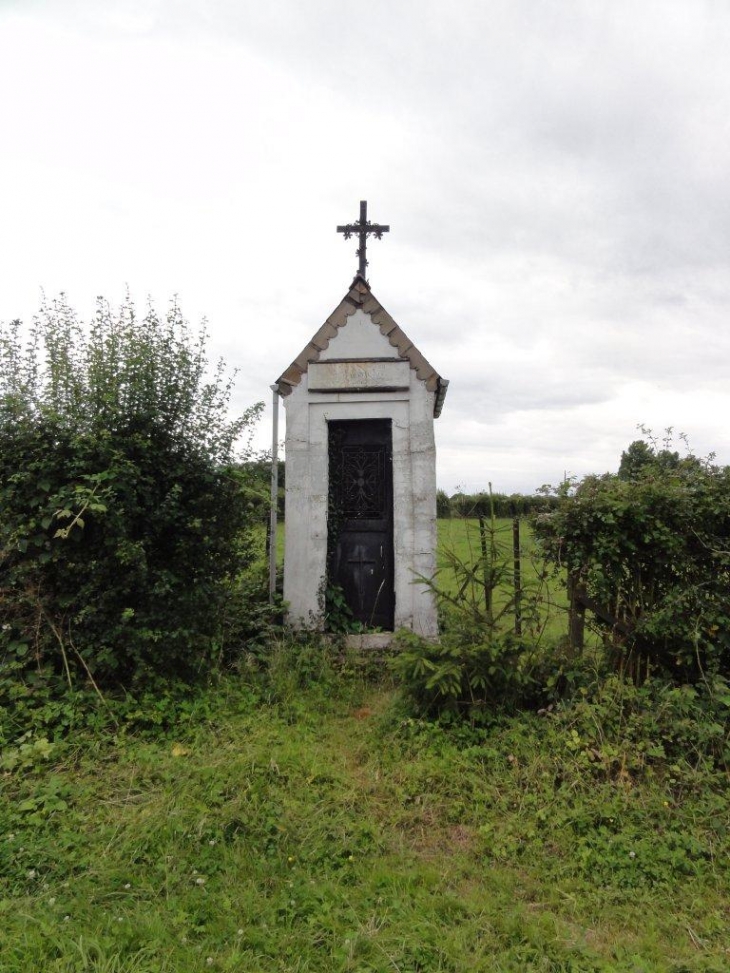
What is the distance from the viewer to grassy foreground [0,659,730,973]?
2.99 meters

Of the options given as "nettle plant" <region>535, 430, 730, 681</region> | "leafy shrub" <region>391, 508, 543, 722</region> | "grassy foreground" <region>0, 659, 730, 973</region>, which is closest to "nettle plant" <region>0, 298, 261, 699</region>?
"grassy foreground" <region>0, 659, 730, 973</region>

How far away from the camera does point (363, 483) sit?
753 centimetres

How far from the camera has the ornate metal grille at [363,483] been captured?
7.52 m

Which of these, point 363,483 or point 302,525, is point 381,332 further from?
point 302,525

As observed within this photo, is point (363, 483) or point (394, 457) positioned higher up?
point (394, 457)

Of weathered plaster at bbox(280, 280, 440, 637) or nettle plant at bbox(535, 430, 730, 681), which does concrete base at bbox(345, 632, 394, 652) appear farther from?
nettle plant at bbox(535, 430, 730, 681)

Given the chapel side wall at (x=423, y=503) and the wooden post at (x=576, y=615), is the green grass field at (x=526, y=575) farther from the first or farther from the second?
the chapel side wall at (x=423, y=503)

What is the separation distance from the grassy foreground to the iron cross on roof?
18.6 feet

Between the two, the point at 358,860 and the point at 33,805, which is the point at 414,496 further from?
the point at 33,805

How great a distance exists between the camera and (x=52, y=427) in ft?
17.5

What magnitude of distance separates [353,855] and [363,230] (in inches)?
274

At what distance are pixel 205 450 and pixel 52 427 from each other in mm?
1297

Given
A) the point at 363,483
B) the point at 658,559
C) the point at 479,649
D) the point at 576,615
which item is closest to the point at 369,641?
the point at 363,483

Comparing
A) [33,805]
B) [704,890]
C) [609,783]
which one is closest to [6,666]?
[33,805]
